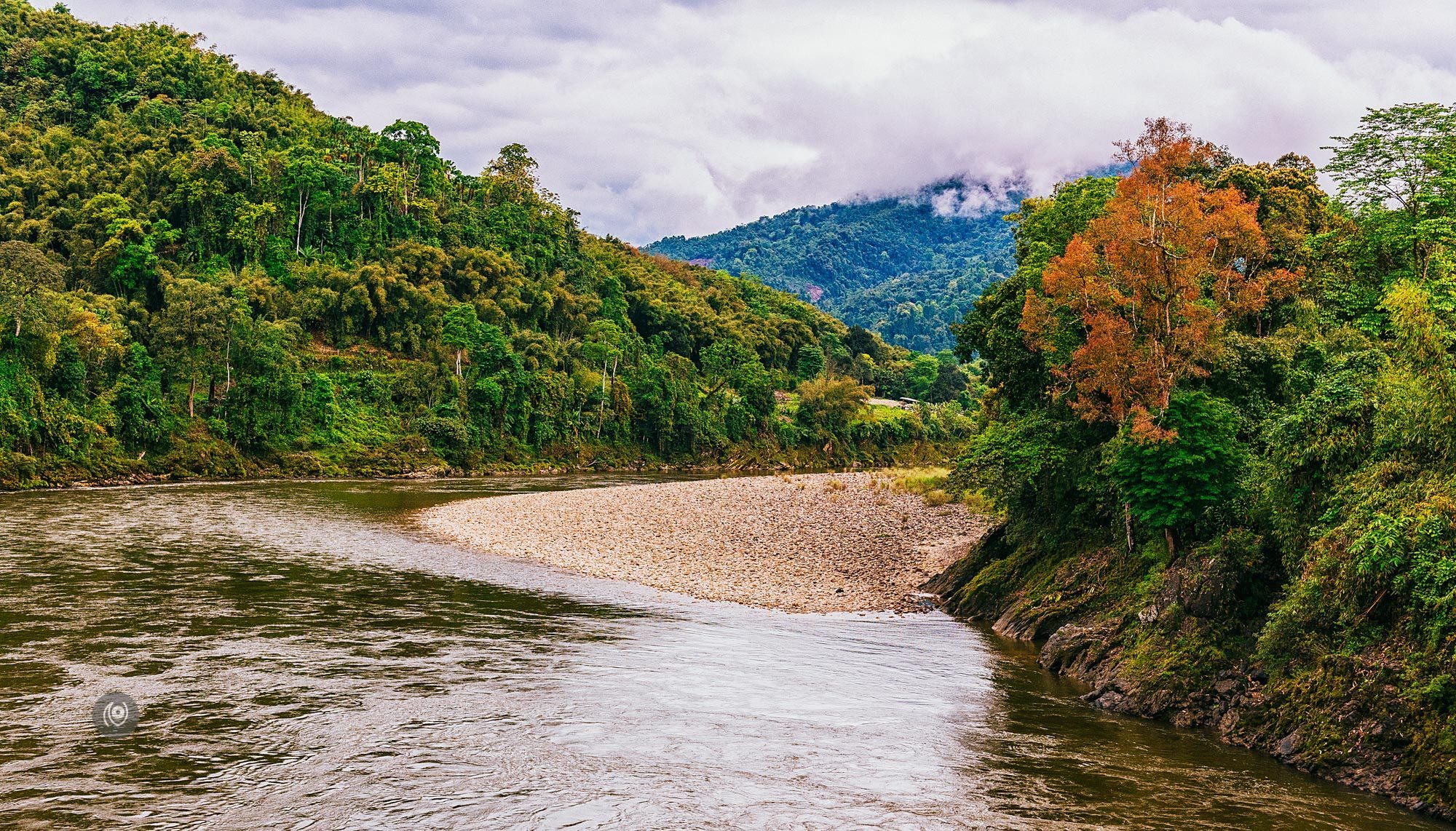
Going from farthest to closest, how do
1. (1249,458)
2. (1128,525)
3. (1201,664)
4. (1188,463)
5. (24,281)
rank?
(24,281) → (1128,525) → (1188,463) → (1249,458) → (1201,664)

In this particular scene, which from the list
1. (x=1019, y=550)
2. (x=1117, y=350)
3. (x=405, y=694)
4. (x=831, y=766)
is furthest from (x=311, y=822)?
(x=1019, y=550)

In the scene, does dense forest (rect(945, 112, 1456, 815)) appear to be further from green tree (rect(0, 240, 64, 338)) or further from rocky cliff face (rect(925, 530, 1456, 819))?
green tree (rect(0, 240, 64, 338))

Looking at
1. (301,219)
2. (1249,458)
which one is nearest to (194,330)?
(301,219)

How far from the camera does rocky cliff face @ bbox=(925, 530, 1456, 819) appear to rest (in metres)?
12.2

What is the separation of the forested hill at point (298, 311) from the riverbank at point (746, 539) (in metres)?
25.7

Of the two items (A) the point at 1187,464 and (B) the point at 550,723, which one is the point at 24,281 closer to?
(B) the point at 550,723

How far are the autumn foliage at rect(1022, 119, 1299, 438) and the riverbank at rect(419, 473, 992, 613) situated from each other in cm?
882

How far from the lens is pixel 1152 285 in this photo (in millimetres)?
19688

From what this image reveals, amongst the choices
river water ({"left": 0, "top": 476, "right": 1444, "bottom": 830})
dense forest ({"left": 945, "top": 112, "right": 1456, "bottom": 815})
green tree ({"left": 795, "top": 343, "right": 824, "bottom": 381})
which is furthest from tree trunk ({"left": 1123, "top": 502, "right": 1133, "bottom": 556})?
green tree ({"left": 795, "top": 343, "right": 824, "bottom": 381})

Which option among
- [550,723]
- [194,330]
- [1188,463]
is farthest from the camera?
[194,330]

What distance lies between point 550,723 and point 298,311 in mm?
78691

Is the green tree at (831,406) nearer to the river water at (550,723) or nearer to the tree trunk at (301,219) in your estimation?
the tree trunk at (301,219)

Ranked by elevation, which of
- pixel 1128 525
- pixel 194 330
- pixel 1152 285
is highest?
pixel 194 330

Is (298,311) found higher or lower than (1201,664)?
higher
